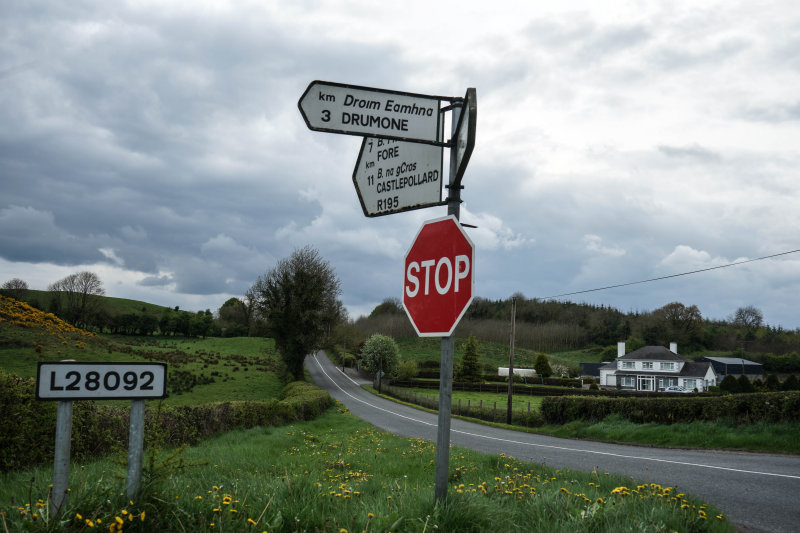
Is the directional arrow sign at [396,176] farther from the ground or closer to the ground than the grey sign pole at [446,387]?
farther from the ground

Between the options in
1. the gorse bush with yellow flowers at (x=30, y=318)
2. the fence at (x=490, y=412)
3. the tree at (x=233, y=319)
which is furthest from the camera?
the tree at (x=233, y=319)

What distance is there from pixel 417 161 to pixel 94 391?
2.94m

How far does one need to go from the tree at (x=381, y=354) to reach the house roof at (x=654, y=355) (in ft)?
125

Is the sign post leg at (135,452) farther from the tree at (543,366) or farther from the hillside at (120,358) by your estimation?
the tree at (543,366)

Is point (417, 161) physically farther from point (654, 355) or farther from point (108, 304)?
point (108, 304)

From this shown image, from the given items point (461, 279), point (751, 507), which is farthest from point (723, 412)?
point (461, 279)

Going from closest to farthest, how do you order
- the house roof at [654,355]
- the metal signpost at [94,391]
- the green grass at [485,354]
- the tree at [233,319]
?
the metal signpost at [94,391], the house roof at [654,355], the green grass at [485,354], the tree at [233,319]

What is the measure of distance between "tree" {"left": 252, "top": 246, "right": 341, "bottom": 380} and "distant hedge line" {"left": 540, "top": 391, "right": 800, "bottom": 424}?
2876 cm

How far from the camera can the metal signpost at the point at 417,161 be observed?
12.1ft

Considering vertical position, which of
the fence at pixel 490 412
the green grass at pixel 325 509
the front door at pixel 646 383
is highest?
the green grass at pixel 325 509

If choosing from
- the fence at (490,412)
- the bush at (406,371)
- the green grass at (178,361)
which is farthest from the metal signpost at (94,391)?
the bush at (406,371)

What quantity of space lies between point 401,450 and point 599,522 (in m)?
8.97

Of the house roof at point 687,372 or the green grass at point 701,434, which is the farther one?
the house roof at point 687,372

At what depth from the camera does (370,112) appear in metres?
3.96
